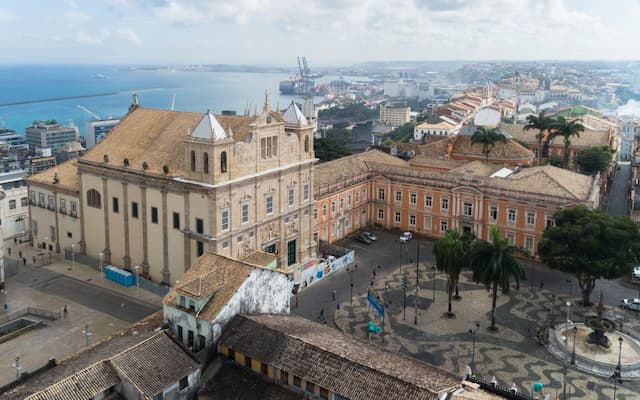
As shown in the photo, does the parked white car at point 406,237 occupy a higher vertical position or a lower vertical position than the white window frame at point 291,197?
lower

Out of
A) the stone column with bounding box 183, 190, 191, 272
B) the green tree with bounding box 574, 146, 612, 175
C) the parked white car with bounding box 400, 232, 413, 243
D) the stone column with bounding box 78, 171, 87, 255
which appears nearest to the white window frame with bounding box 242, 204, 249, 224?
the stone column with bounding box 183, 190, 191, 272

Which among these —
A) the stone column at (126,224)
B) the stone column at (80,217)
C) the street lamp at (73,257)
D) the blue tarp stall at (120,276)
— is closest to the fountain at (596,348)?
the blue tarp stall at (120,276)

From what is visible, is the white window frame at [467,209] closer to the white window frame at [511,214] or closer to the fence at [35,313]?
the white window frame at [511,214]

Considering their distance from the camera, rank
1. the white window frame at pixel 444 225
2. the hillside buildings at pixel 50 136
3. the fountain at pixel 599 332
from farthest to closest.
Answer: the hillside buildings at pixel 50 136 < the white window frame at pixel 444 225 < the fountain at pixel 599 332

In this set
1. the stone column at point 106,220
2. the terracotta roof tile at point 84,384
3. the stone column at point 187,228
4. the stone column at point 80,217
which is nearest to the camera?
the terracotta roof tile at point 84,384

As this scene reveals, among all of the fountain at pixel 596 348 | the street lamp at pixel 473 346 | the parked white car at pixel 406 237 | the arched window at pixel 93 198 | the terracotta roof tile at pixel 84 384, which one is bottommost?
the street lamp at pixel 473 346

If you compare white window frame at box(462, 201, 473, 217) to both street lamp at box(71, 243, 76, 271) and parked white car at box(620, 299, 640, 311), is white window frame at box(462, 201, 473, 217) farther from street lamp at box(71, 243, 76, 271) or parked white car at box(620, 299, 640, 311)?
street lamp at box(71, 243, 76, 271)

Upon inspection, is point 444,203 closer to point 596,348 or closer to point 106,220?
point 596,348
